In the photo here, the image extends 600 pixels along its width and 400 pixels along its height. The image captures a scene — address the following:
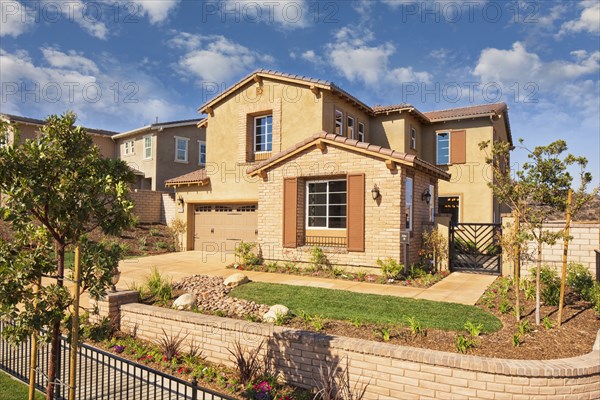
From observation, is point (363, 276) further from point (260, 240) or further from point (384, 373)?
point (384, 373)

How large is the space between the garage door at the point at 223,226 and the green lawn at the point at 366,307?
282 inches

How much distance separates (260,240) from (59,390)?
8.36 m

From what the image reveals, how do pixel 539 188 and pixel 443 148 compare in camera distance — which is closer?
pixel 539 188

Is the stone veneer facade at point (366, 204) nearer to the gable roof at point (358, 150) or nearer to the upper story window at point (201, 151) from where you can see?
the gable roof at point (358, 150)

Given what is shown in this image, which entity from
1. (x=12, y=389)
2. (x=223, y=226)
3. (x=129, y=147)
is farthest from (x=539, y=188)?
(x=129, y=147)

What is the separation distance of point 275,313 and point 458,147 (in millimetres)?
15583

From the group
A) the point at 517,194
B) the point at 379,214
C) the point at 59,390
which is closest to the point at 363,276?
the point at 379,214

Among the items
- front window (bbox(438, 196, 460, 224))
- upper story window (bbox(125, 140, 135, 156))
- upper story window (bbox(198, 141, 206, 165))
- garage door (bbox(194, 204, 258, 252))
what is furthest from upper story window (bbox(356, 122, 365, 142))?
upper story window (bbox(125, 140, 135, 156))

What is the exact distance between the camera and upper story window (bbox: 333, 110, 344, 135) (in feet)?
51.5

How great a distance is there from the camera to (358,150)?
11.5 m

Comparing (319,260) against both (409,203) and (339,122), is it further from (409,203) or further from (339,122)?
(339,122)

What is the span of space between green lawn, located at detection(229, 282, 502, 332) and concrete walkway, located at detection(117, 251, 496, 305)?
2.43 ft

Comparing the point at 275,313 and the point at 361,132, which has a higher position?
the point at 361,132

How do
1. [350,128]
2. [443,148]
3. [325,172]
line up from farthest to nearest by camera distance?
[443,148] → [350,128] → [325,172]
